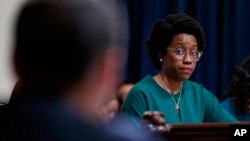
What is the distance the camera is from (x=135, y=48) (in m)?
3.49

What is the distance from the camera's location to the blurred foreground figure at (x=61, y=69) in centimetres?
71

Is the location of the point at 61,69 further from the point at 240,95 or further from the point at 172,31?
the point at 240,95

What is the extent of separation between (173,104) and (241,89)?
0.54 metres

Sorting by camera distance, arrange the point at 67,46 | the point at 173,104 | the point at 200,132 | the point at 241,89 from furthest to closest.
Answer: the point at 241,89
the point at 173,104
the point at 200,132
the point at 67,46

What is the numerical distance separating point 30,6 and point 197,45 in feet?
4.22

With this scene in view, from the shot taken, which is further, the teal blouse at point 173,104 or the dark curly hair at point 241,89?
the dark curly hair at point 241,89

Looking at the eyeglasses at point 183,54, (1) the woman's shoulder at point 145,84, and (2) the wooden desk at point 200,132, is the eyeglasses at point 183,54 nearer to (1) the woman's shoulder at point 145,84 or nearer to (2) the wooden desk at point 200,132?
(1) the woman's shoulder at point 145,84

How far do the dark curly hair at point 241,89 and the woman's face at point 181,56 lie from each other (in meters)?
0.41

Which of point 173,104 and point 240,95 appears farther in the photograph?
point 240,95

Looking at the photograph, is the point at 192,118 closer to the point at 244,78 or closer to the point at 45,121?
the point at 244,78

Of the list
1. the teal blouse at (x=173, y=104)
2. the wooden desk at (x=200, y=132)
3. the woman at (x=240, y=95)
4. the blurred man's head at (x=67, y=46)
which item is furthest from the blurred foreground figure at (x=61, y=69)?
the woman at (x=240, y=95)

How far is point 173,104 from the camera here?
189 centimetres

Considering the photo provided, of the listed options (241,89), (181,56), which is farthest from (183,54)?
(241,89)

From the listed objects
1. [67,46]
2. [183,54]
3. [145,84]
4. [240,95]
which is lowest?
[240,95]
